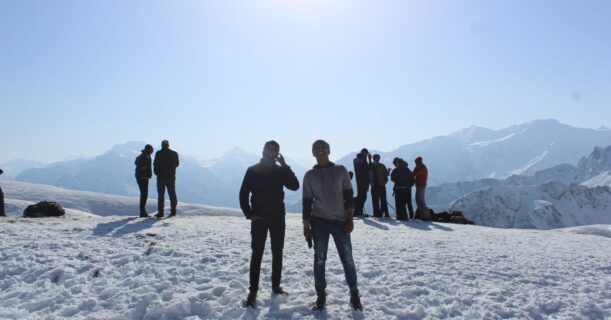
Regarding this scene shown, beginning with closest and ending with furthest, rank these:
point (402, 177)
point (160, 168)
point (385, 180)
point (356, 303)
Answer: point (356, 303) → point (160, 168) → point (402, 177) → point (385, 180)

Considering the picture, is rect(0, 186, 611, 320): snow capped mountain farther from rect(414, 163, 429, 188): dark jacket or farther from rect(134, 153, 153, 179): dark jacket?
rect(414, 163, 429, 188): dark jacket

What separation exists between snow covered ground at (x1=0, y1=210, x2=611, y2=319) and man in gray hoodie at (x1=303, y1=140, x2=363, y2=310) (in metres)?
0.84

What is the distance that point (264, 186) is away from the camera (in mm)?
7305

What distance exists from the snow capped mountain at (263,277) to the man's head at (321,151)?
2.55m

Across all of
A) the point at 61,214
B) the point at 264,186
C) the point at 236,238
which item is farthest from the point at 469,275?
the point at 61,214

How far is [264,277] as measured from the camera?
891 centimetres

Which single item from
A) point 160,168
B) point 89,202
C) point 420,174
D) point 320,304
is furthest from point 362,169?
point 89,202

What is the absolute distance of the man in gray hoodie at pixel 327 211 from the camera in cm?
695

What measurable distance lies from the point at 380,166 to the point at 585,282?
38.0 feet

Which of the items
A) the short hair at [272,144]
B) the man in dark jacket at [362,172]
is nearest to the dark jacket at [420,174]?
the man in dark jacket at [362,172]

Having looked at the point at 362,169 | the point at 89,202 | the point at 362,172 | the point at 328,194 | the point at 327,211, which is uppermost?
the point at 362,169

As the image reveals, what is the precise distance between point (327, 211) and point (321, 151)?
981 millimetres

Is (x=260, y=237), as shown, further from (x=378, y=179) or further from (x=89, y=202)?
(x=89, y=202)

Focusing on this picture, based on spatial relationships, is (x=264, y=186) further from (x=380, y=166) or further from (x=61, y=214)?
(x=61, y=214)
